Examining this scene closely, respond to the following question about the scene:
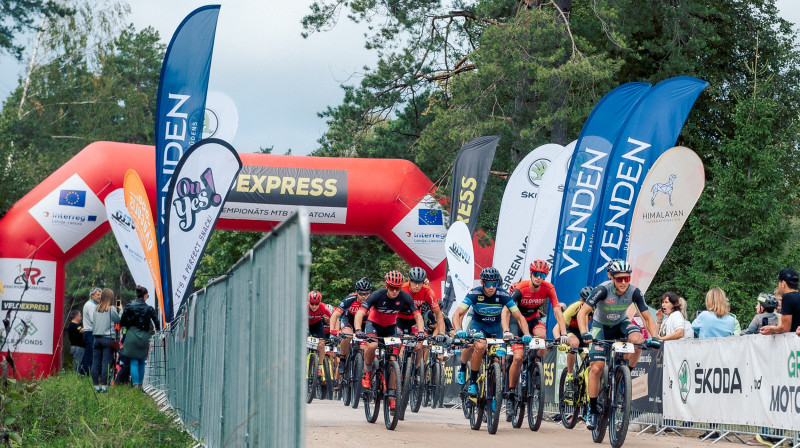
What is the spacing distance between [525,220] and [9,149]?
99.4ft

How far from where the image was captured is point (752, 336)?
11156 millimetres

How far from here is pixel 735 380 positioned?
11469 mm

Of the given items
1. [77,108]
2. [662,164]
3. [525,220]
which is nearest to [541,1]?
[525,220]

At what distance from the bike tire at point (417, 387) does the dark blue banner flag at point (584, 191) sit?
235 centimetres

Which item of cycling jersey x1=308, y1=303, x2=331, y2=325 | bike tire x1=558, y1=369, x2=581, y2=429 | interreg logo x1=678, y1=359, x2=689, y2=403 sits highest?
cycling jersey x1=308, y1=303, x2=331, y2=325

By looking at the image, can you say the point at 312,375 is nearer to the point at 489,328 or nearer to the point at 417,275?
the point at 417,275

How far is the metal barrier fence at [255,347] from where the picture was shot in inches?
163

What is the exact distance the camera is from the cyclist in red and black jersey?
13.1m

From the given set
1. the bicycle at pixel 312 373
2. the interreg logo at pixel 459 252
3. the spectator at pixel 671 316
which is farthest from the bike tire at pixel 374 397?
the interreg logo at pixel 459 252

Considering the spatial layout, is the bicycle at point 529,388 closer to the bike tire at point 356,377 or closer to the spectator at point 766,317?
the spectator at point 766,317

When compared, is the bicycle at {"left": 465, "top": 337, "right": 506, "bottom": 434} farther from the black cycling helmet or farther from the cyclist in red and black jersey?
the black cycling helmet

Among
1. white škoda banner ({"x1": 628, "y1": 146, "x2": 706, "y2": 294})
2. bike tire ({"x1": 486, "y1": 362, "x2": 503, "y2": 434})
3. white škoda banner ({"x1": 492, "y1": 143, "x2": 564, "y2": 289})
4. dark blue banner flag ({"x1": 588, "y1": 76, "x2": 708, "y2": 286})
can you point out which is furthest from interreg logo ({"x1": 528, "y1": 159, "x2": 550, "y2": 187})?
bike tire ({"x1": 486, "y1": 362, "x2": 503, "y2": 434})

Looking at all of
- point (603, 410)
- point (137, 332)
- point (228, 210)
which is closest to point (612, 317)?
point (603, 410)

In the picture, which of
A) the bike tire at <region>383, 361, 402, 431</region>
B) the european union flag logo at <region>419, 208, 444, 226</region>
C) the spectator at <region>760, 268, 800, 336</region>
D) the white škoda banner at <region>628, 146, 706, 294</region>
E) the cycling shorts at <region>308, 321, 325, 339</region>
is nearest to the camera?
the spectator at <region>760, 268, 800, 336</region>
